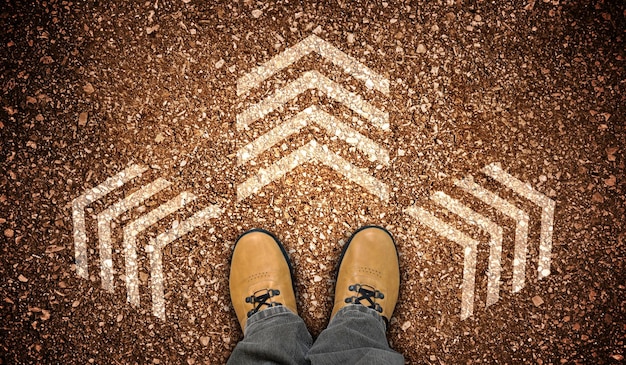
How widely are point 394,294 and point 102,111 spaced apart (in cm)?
110

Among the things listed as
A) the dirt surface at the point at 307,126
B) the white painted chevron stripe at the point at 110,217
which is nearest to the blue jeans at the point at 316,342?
the dirt surface at the point at 307,126

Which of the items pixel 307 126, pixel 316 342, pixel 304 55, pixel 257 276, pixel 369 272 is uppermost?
pixel 304 55

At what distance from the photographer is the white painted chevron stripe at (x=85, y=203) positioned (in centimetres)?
136

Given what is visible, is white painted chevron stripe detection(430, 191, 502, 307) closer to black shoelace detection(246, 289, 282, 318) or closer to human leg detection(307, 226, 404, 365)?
human leg detection(307, 226, 404, 365)

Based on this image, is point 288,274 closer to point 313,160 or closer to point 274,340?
point 274,340

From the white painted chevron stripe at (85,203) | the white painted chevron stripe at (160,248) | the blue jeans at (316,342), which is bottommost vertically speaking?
the blue jeans at (316,342)

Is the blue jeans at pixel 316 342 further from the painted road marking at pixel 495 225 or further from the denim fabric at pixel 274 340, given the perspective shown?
the painted road marking at pixel 495 225

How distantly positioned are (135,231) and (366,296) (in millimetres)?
764

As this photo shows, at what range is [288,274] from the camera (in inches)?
53.4

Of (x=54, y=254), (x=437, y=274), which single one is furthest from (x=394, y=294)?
(x=54, y=254)

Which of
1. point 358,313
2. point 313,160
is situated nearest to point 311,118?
point 313,160

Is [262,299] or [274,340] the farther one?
[262,299]

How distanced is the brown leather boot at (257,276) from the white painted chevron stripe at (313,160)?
17 centimetres

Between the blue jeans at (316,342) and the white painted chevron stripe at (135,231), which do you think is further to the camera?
the white painted chevron stripe at (135,231)
